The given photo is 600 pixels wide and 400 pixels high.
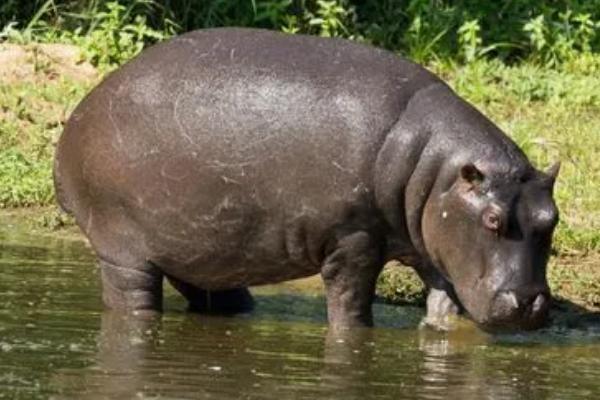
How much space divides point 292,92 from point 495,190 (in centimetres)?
99

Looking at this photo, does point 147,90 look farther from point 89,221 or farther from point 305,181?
point 305,181

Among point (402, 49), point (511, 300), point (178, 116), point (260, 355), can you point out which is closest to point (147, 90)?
point (178, 116)

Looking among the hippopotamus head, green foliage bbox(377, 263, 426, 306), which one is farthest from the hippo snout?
green foliage bbox(377, 263, 426, 306)

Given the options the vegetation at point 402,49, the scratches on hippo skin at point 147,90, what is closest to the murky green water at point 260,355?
the scratches on hippo skin at point 147,90

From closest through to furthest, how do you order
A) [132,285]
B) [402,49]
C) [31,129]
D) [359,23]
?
[132,285], [31,129], [402,49], [359,23]

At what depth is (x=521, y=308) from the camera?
28.1 ft

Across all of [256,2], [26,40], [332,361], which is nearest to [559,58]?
[256,2]

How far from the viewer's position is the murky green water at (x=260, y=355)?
24.6 feet

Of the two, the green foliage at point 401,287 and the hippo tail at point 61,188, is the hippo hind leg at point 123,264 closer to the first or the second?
the hippo tail at point 61,188

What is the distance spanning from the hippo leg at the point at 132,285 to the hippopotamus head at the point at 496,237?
4.30 ft

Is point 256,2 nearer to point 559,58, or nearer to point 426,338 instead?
point 559,58

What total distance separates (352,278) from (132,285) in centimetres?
103

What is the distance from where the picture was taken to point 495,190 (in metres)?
8.66

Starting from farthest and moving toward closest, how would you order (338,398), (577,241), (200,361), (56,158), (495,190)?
(577,241)
(56,158)
(495,190)
(200,361)
(338,398)
